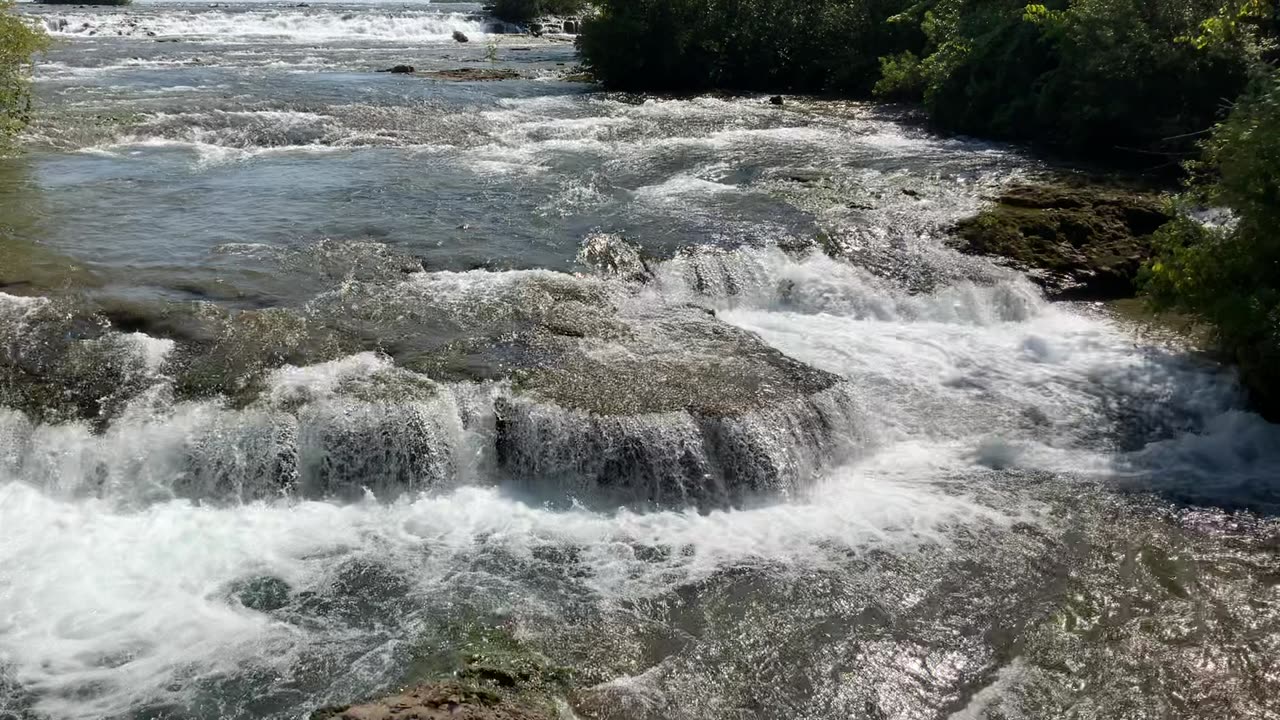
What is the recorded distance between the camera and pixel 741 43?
29.7 metres

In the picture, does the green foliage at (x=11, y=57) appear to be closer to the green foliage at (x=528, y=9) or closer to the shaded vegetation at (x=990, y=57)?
the shaded vegetation at (x=990, y=57)

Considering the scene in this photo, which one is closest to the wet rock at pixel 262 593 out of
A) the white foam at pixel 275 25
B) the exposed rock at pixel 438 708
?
the exposed rock at pixel 438 708

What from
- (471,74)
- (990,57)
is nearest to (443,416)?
(990,57)

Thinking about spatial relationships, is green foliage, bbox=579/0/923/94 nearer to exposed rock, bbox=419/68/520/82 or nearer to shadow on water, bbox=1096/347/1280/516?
exposed rock, bbox=419/68/520/82

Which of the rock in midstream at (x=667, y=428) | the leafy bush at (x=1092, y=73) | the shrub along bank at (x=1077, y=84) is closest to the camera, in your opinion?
the rock in midstream at (x=667, y=428)

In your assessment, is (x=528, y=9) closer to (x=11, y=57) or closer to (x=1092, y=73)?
(x=1092, y=73)

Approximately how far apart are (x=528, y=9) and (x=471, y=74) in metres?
32.9

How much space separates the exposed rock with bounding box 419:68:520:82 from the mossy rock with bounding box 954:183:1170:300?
19.1 metres

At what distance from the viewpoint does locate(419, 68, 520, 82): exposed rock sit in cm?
3044

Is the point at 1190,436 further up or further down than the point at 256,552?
further up

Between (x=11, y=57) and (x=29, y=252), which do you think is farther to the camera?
(x=11, y=57)

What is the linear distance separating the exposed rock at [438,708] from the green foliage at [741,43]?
2581 cm

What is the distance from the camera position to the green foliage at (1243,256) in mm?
9719

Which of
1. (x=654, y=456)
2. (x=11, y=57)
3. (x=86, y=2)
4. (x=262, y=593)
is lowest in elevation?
(x=262, y=593)
